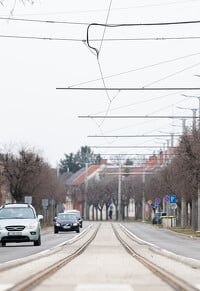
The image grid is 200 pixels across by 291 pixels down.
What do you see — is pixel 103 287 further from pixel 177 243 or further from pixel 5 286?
pixel 177 243

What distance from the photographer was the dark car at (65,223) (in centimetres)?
6612

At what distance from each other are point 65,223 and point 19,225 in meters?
29.3

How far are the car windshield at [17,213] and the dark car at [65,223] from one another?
88.8ft

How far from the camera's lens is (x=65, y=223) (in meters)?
66.4

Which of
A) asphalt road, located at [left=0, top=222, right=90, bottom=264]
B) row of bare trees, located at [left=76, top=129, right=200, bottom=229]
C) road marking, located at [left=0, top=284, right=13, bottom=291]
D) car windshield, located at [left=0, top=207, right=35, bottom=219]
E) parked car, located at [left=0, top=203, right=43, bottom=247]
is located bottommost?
road marking, located at [left=0, top=284, right=13, bottom=291]

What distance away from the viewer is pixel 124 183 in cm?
15462

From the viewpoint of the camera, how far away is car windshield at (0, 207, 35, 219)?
38.5 m

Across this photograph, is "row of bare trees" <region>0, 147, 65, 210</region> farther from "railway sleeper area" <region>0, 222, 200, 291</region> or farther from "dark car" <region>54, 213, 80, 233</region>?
"railway sleeper area" <region>0, 222, 200, 291</region>

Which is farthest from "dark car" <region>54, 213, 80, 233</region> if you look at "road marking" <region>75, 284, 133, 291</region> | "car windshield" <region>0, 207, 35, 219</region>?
"road marking" <region>75, 284, 133, 291</region>

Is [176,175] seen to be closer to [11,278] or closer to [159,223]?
[159,223]

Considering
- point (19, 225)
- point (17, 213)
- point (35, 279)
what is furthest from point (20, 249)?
point (35, 279)

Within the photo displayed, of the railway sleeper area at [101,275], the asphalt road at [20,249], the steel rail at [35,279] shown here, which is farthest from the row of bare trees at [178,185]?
the steel rail at [35,279]

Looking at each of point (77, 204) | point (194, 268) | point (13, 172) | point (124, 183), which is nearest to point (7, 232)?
point (194, 268)

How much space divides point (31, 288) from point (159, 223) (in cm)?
8488
